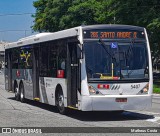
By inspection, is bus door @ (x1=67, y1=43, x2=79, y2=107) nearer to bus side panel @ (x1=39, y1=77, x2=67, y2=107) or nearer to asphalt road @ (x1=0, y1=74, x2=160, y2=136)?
bus side panel @ (x1=39, y1=77, x2=67, y2=107)

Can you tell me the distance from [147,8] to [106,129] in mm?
28135

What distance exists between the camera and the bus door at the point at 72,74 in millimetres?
14877

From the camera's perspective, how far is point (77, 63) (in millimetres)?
14656

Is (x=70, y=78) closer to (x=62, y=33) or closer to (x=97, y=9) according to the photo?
(x=62, y=33)

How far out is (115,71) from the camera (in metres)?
14.3

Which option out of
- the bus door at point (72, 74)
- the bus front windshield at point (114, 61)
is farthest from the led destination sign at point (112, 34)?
the bus door at point (72, 74)

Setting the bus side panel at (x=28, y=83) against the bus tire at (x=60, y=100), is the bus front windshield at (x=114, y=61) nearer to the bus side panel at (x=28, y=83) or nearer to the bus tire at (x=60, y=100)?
the bus tire at (x=60, y=100)

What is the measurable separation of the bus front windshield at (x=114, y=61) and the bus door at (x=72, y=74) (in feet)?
2.44

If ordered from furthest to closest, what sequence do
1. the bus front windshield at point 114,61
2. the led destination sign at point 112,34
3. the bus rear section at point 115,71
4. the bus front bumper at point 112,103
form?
1. the led destination sign at point 112,34
2. the bus front windshield at point 114,61
3. the bus rear section at point 115,71
4. the bus front bumper at point 112,103

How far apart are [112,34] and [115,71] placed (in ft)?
3.94

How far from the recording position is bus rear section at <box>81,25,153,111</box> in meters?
14.1

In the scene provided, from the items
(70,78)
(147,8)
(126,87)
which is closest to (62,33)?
(70,78)

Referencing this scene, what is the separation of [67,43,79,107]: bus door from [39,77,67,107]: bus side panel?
36 cm

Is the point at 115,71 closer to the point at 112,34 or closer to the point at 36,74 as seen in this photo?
the point at 112,34
